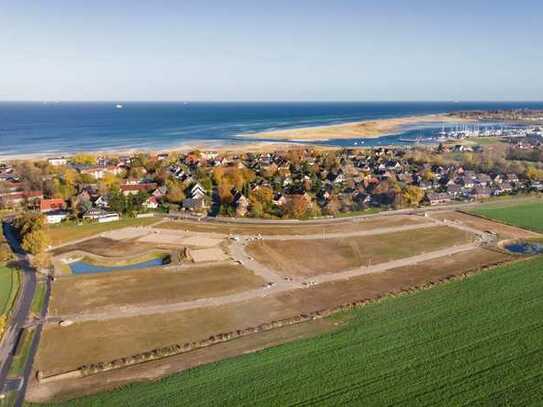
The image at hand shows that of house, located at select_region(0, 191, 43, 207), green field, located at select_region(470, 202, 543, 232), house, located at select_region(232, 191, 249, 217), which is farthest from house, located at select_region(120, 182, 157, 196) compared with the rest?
green field, located at select_region(470, 202, 543, 232)

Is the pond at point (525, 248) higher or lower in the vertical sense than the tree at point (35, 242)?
lower

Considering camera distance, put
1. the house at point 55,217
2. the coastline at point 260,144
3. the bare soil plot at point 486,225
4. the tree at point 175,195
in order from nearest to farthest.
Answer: the bare soil plot at point 486,225
the house at point 55,217
the tree at point 175,195
the coastline at point 260,144

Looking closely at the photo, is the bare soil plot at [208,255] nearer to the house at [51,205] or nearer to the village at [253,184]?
the village at [253,184]

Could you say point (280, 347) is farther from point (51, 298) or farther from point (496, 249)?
point (496, 249)

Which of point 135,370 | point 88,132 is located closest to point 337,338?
point 135,370

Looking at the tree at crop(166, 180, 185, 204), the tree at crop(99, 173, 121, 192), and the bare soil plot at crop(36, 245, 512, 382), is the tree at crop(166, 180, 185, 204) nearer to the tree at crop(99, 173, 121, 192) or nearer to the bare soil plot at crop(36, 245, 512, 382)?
the tree at crop(99, 173, 121, 192)

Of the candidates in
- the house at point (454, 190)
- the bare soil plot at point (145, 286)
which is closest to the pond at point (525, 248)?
the house at point (454, 190)

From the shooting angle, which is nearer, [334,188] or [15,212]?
[15,212]
